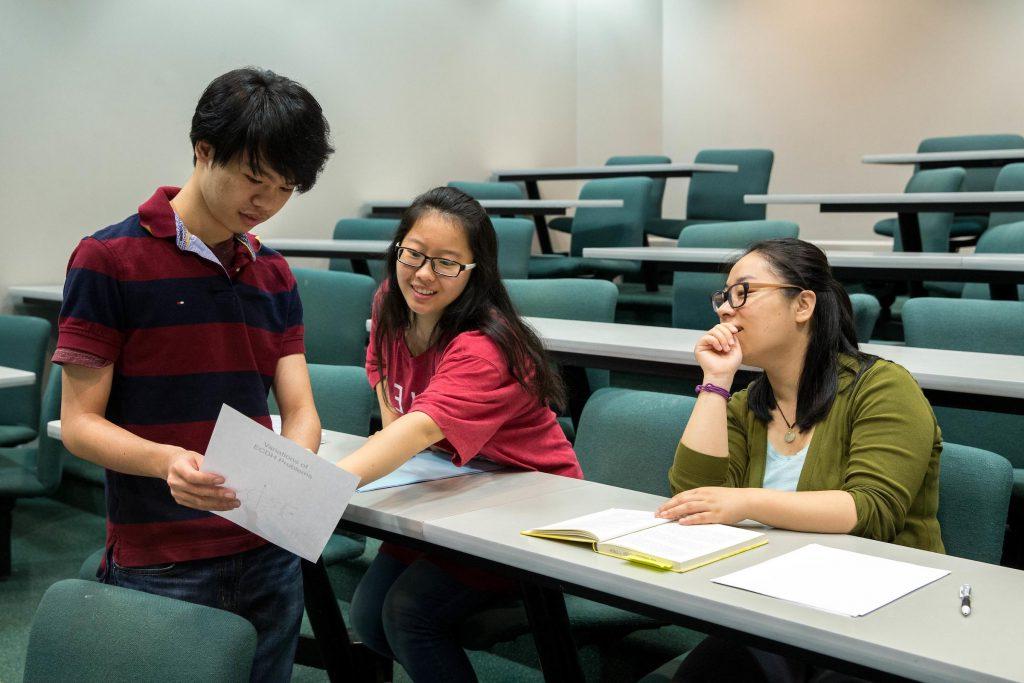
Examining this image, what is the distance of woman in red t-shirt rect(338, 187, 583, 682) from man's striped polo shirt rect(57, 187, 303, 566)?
285 millimetres

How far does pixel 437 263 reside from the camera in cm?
190

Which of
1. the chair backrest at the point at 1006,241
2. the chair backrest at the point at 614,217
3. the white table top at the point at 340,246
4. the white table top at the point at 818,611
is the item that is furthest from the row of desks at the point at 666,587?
the chair backrest at the point at 614,217

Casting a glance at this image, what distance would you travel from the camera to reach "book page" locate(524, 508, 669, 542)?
1451mm

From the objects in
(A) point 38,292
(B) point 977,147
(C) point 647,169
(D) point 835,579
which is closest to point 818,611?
(D) point 835,579

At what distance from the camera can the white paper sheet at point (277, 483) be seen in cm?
127

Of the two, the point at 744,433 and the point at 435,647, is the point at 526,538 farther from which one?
the point at 744,433

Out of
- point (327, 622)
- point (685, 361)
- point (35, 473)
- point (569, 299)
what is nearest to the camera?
point (327, 622)

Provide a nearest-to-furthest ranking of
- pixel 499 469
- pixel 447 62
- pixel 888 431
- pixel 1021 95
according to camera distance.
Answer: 1. pixel 888 431
2. pixel 499 469
3. pixel 447 62
4. pixel 1021 95

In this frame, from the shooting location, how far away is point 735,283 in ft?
5.98

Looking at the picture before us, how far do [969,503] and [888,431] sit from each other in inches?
6.9

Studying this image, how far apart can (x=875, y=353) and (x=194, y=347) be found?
1.76 metres

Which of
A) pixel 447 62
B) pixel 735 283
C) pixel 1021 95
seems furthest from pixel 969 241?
pixel 735 283

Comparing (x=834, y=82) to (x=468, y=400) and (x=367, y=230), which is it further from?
(x=468, y=400)

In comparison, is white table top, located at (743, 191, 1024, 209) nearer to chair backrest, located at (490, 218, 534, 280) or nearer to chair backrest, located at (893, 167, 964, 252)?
chair backrest, located at (893, 167, 964, 252)
